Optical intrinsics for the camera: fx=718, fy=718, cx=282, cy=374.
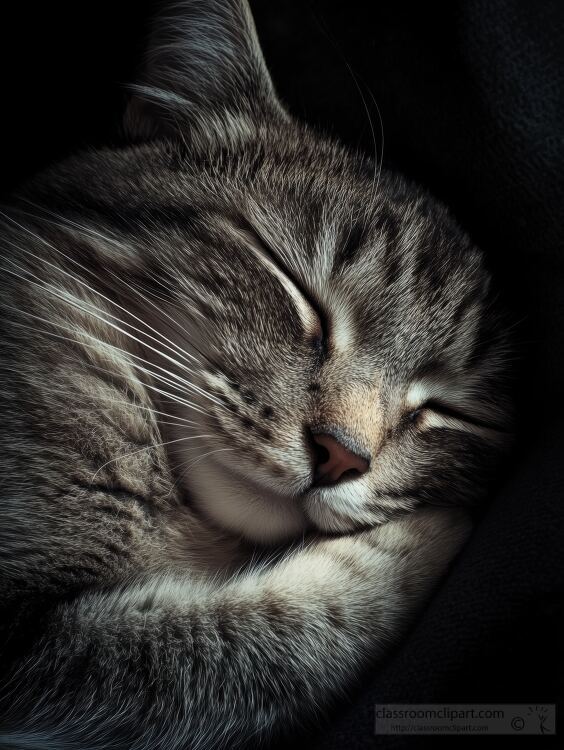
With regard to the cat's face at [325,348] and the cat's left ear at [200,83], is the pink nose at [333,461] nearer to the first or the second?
the cat's face at [325,348]

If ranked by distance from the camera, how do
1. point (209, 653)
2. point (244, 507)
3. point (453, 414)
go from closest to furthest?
point (209, 653), point (244, 507), point (453, 414)

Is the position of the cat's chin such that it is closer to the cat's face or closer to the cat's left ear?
the cat's face

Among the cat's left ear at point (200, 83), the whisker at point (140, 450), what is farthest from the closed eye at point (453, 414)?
the cat's left ear at point (200, 83)

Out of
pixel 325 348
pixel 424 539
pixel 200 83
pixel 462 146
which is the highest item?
pixel 200 83

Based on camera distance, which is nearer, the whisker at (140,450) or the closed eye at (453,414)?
the whisker at (140,450)

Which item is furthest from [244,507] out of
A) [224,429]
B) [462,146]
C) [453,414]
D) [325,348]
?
[462,146]

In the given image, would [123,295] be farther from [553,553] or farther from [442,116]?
[553,553]

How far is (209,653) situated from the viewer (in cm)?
84

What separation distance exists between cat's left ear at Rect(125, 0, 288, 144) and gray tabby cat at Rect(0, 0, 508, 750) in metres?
0.02

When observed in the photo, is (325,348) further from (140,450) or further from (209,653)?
(209,653)

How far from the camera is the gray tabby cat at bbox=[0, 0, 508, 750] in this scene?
0.84 metres

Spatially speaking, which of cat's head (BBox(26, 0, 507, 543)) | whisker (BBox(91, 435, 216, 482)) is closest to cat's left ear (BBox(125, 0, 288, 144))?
cat's head (BBox(26, 0, 507, 543))

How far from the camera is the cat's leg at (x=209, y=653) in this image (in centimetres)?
80

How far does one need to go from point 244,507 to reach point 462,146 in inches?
23.4
